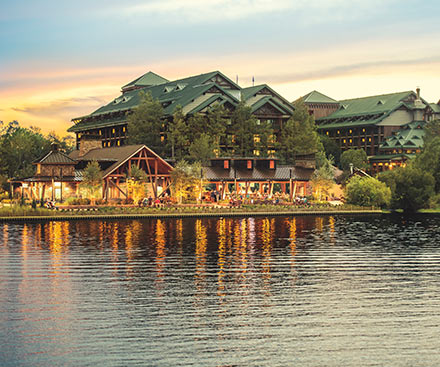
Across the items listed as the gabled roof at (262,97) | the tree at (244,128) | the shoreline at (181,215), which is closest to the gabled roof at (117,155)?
the shoreline at (181,215)

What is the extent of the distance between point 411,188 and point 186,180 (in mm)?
30057

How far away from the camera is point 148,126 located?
118 meters

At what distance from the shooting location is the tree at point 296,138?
11919 cm

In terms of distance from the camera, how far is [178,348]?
2295 centimetres

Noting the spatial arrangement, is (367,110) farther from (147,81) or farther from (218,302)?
(218,302)

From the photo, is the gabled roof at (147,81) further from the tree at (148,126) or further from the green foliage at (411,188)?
the green foliage at (411,188)

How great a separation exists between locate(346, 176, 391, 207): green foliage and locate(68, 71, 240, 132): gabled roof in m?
34.9

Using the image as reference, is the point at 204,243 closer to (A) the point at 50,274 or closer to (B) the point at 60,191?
(A) the point at 50,274

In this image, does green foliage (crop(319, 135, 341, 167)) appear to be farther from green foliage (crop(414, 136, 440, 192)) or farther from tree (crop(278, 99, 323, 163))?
green foliage (crop(414, 136, 440, 192))

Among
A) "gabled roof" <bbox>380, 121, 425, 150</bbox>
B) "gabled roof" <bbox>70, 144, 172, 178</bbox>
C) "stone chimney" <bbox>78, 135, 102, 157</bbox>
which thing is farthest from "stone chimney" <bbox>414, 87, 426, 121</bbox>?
"gabled roof" <bbox>70, 144, 172, 178</bbox>

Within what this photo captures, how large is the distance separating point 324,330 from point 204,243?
28260mm

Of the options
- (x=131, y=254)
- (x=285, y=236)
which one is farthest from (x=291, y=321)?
(x=285, y=236)

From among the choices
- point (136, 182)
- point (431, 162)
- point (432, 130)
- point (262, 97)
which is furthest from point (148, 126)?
point (432, 130)

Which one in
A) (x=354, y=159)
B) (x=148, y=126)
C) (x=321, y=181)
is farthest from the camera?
(x=354, y=159)
